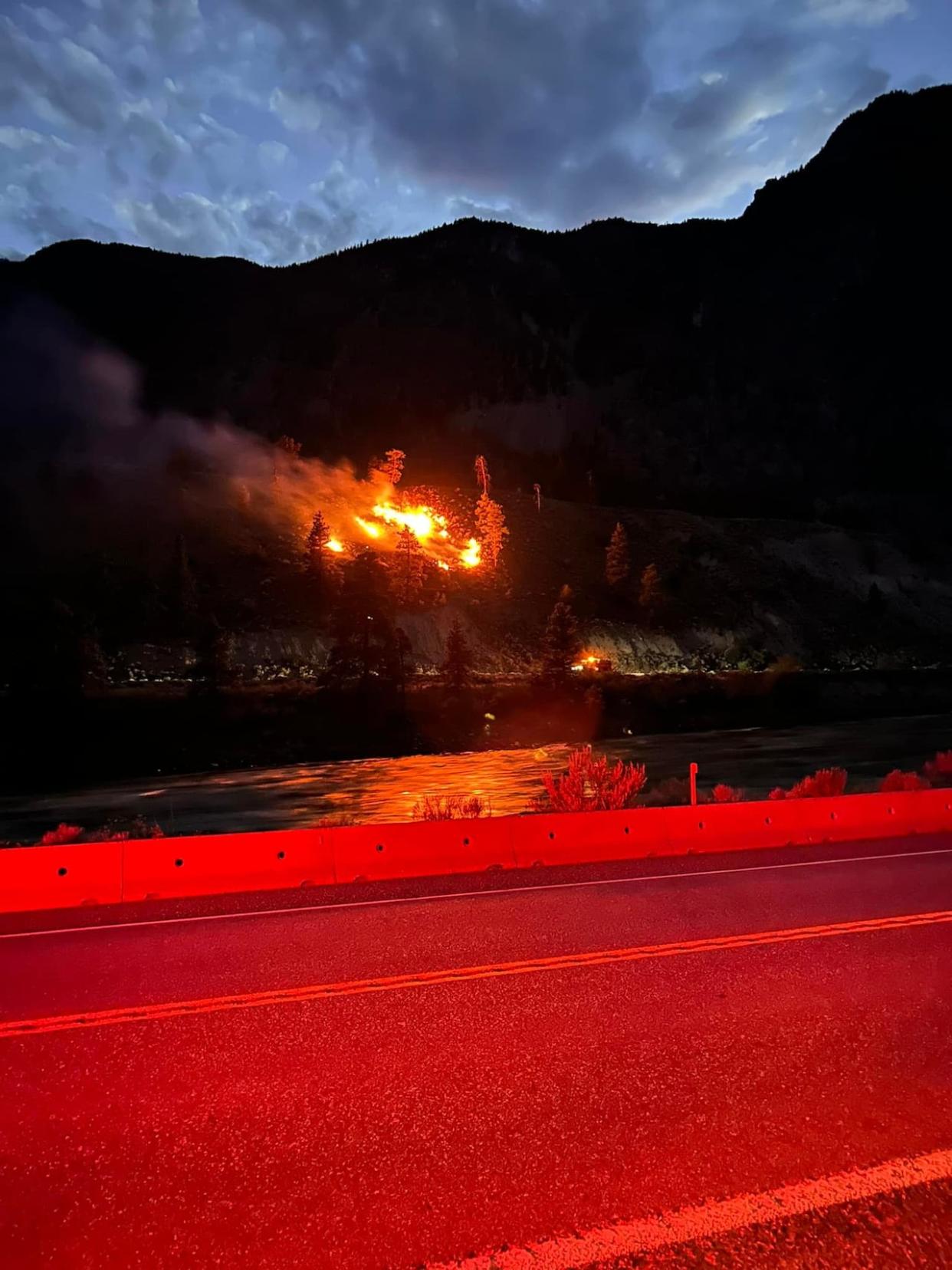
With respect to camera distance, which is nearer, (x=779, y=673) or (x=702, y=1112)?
(x=702, y=1112)

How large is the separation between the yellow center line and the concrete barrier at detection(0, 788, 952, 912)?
146 inches

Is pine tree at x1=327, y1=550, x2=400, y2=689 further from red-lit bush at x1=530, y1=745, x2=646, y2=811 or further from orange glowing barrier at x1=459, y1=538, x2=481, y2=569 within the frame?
red-lit bush at x1=530, y1=745, x2=646, y2=811

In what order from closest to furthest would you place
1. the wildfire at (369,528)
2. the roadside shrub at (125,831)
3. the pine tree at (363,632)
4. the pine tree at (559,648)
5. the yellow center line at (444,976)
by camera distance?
the yellow center line at (444,976) → the roadside shrub at (125,831) → the pine tree at (363,632) → the pine tree at (559,648) → the wildfire at (369,528)

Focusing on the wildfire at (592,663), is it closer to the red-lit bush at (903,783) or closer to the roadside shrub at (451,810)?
the roadside shrub at (451,810)

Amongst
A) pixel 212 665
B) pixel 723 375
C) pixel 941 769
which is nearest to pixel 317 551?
pixel 212 665

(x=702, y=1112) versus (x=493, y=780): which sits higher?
(x=702, y=1112)

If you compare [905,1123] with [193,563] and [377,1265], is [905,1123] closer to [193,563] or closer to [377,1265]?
[377,1265]

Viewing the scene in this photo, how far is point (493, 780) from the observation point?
28516 mm

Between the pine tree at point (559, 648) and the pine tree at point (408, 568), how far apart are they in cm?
1490

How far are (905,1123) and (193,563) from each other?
6614cm

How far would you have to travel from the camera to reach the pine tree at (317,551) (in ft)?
210

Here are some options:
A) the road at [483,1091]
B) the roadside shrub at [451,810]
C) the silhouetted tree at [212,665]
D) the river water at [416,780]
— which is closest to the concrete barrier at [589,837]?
the roadside shrub at [451,810]

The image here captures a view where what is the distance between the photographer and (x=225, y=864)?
9406 millimetres

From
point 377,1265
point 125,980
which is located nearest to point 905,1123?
point 377,1265
